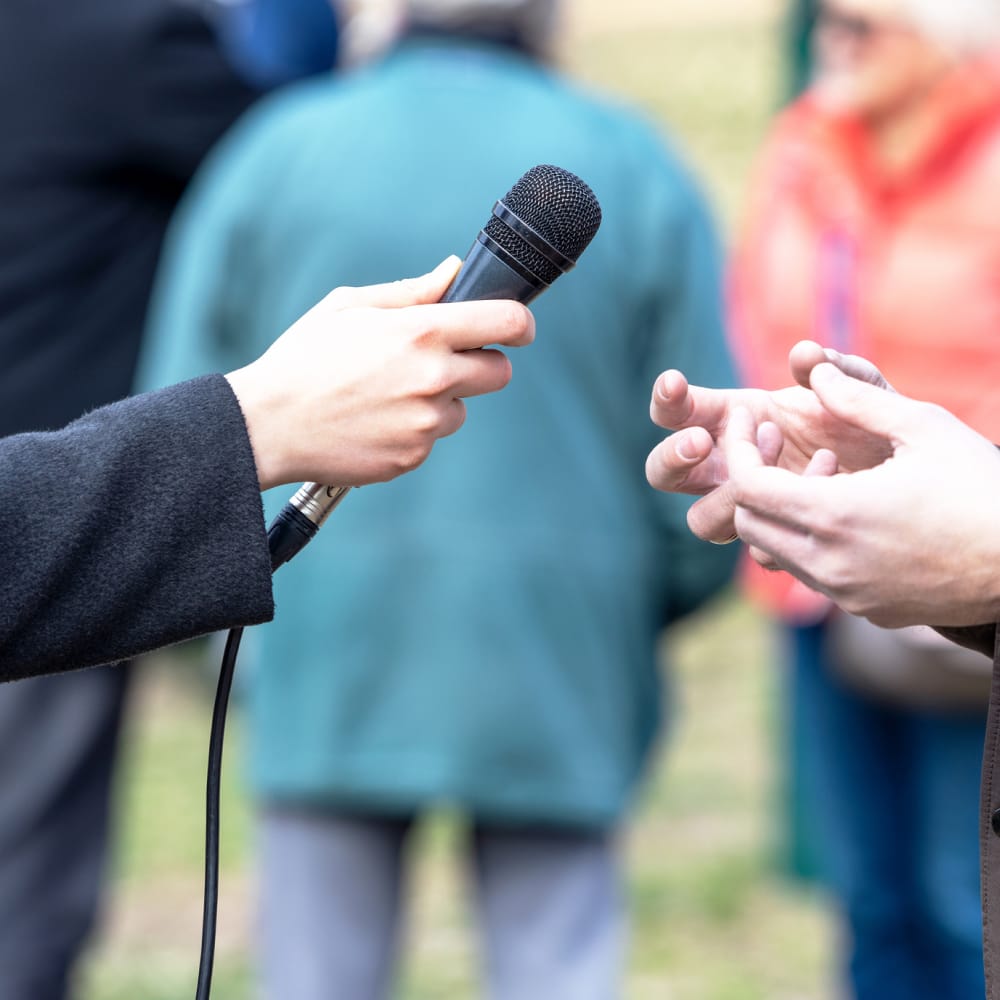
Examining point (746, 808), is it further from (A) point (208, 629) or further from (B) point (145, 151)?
(A) point (208, 629)

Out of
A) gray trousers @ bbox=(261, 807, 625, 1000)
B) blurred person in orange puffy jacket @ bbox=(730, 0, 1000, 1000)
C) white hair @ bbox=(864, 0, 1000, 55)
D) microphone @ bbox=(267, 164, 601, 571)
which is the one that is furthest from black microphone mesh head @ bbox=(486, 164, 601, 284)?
white hair @ bbox=(864, 0, 1000, 55)

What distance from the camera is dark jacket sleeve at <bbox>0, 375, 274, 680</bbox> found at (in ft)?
3.50

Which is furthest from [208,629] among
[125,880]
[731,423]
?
[125,880]

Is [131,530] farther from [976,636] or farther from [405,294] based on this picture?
[976,636]

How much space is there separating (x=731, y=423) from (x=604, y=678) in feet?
4.05

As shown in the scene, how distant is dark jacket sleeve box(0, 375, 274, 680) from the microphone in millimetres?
50

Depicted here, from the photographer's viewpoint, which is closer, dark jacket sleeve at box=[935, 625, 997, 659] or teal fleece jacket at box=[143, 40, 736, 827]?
dark jacket sleeve at box=[935, 625, 997, 659]

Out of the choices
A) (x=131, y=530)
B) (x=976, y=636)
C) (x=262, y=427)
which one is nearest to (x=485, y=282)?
(x=262, y=427)

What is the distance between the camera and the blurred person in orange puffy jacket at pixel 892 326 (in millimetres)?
2512

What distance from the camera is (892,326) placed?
2.59 m

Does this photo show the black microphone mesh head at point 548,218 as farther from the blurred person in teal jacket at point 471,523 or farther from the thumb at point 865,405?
the blurred person in teal jacket at point 471,523

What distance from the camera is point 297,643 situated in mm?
2305

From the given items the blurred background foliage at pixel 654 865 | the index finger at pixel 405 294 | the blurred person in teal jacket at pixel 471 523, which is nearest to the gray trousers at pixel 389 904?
the blurred person in teal jacket at pixel 471 523

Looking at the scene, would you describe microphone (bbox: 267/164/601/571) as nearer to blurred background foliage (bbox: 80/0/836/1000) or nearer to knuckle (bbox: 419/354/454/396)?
knuckle (bbox: 419/354/454/396)
